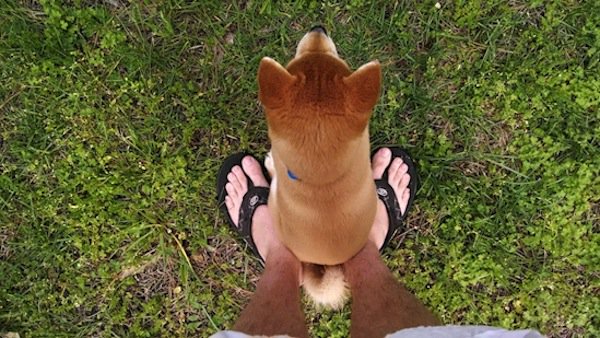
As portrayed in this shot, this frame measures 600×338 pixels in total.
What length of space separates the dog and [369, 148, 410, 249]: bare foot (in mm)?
318

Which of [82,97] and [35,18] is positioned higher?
[35,18]

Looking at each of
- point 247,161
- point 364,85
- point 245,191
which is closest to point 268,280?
point 245,191

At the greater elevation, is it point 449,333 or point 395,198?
point 449,333

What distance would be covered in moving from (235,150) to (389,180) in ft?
2.70

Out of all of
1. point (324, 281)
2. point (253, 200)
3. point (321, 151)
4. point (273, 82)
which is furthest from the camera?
Result: point (253, 200)

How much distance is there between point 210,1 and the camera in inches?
128

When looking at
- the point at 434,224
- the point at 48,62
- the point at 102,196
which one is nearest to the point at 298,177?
the point at 434,224

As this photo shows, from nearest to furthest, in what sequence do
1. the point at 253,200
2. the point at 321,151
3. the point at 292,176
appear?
the point at 321,151 → the point at 292,176 → the point at 253,200

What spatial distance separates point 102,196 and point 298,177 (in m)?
1.44

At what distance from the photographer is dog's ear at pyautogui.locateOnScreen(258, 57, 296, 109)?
6.61ft

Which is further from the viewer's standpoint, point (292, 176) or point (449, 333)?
point (292, 176)

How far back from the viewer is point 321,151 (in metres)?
2.17

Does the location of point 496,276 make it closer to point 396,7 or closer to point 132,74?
point 396,7

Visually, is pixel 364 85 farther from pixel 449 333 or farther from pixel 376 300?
pixel 376 300
